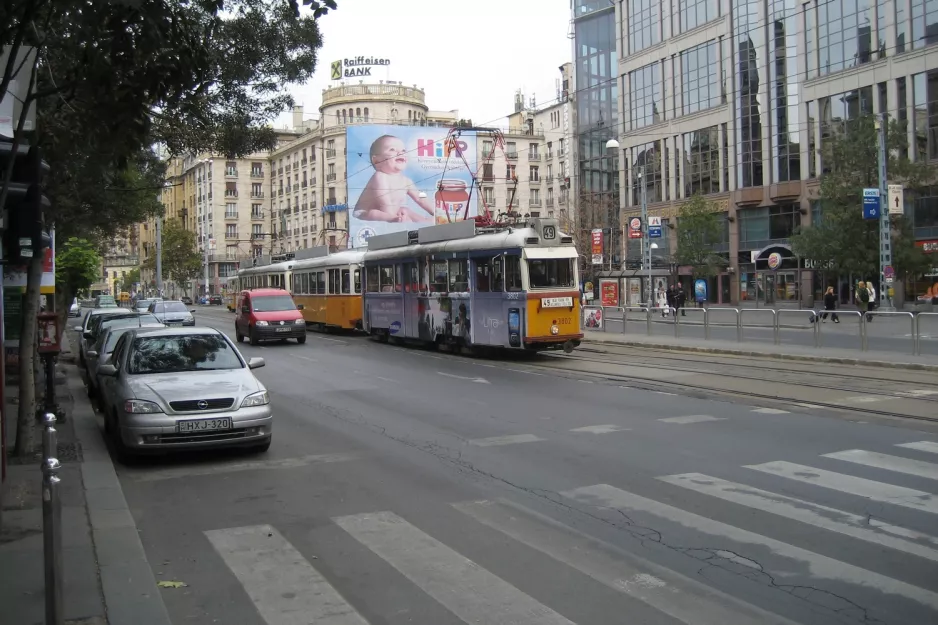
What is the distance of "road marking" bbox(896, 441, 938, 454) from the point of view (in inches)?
367

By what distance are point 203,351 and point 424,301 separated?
14.4 meters

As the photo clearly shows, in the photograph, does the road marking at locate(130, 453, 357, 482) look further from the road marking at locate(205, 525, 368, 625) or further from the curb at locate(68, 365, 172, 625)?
the road marking at locate(205, 525, 368, 625)

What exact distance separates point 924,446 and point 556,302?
11332 mm

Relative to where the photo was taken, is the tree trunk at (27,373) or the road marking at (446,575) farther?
the tree trunk at (27,373)

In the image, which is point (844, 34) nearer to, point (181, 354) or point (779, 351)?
point (779, 351)

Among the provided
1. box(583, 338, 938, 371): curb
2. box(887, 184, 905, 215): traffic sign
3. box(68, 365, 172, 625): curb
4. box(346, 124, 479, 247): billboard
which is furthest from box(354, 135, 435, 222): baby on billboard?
box(68, 365, 172, 625): curb

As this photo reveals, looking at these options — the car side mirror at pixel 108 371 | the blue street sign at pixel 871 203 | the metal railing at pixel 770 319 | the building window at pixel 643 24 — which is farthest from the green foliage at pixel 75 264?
the building window at pixel 643 24

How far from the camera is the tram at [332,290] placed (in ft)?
104

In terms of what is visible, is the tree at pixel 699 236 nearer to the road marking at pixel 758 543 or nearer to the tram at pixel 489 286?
the tram at pixel 489 286

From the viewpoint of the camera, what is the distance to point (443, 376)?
1784 cm

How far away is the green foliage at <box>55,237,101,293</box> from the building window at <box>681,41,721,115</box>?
41082mm

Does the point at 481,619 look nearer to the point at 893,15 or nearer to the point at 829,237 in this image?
the point at 829,237

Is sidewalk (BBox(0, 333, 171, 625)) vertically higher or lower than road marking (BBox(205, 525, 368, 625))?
higher

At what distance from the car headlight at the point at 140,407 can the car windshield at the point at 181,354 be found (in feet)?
3.27
